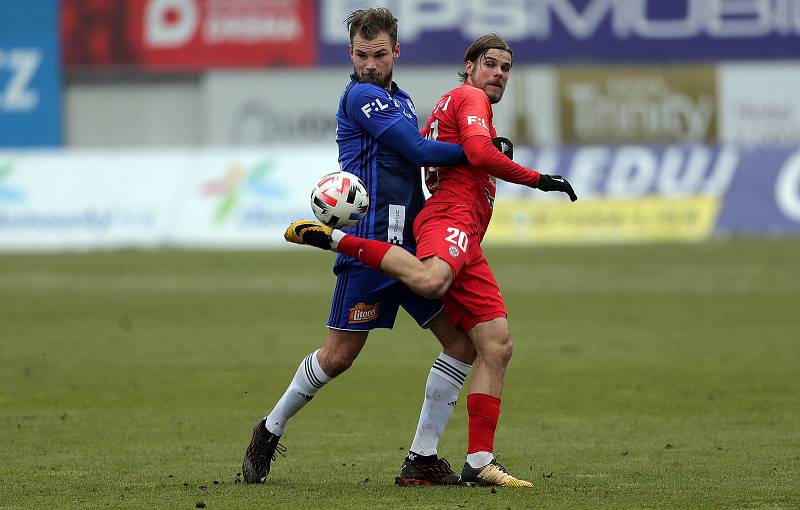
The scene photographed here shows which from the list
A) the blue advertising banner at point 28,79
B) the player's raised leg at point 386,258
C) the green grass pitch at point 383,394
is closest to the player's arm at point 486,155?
the player's raised leg at point 386,258

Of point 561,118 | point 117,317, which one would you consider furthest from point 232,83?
point 117,317

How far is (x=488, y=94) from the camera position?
27.0 ft

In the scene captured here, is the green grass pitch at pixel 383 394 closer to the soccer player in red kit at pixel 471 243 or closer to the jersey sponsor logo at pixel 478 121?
the soccer player in red kit at pixel 471 243

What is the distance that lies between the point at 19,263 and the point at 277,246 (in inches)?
232

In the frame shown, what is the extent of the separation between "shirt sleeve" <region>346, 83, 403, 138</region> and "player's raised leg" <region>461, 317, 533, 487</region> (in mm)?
1202

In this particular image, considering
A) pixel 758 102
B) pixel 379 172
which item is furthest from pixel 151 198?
pixel 379 172

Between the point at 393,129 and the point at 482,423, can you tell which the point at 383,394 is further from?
the point at 393,129

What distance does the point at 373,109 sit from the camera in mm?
7863

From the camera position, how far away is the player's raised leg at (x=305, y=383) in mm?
8047

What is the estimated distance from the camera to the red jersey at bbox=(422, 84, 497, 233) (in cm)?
802

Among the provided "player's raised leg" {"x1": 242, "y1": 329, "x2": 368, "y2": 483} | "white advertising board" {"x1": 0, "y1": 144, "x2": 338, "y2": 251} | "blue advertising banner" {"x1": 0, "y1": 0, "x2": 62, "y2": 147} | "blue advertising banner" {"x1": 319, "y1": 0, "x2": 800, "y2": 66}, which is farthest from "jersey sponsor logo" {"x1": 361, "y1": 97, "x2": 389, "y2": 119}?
"blue advertising banner" {"x1": 0, "y1": 0, "x2": 62, "y2": 147}

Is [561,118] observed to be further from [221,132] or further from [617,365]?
[617,365]

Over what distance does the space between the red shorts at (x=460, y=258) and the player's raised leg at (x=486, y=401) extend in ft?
0.25

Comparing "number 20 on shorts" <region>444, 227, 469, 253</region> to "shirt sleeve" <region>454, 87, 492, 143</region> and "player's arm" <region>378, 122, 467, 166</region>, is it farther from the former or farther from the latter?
"shirt sleeve" <region>454, 87, 492, 143</region>
